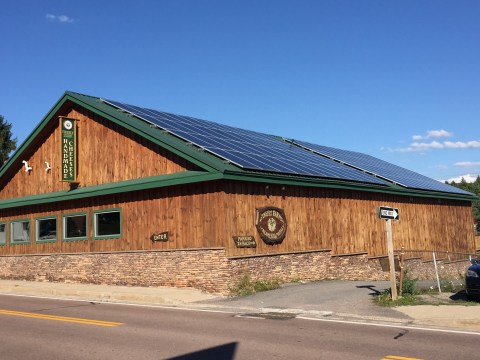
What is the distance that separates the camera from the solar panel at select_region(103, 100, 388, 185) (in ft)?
62.0

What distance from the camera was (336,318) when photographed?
1204 centimetres

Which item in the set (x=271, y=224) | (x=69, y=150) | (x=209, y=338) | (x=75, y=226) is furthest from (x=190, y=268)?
(x=69, y=150)

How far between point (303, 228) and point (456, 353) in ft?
39.7

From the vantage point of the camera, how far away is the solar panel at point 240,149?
18.9 metres

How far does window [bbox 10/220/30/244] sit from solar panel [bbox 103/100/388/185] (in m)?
7.89

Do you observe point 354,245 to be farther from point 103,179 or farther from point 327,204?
point 103,179

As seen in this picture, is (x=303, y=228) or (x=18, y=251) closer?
(x=303, y=228)

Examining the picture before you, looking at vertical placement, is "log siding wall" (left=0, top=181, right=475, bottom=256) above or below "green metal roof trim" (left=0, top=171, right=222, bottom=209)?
below

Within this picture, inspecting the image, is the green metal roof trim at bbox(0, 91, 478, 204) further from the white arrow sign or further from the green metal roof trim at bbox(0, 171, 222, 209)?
the white arrow sign

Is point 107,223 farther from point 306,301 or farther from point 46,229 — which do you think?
point 306,301

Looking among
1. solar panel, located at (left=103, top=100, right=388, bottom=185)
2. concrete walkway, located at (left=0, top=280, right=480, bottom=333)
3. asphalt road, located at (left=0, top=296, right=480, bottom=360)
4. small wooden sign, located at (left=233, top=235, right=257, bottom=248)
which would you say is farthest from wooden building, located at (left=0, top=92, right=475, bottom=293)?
asphalt road, located at (left=0, top=296, right=480, bottom=360)

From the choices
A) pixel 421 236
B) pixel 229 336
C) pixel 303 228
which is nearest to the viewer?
pixel 229 336

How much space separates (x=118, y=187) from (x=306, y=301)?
9443 mm

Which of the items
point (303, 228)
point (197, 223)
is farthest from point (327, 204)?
point (197, 223)
